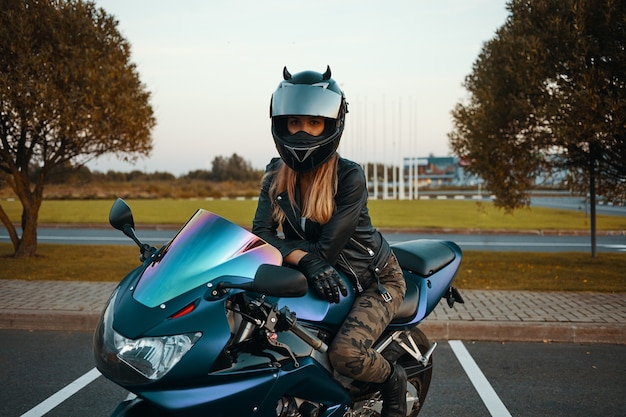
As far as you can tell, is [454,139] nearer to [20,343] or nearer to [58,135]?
[58,135]

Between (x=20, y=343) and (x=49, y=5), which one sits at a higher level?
(x=49, y=5)

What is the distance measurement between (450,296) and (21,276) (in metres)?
8.06

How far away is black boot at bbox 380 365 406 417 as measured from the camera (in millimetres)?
3596

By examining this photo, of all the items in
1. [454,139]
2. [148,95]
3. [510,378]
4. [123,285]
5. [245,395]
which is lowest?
[510,378]

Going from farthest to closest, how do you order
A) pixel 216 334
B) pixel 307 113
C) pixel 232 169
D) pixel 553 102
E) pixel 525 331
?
pixel 232 169 < pixel 553 102 < pixel 525 331 < pixel 307 113 < pixel 216 334

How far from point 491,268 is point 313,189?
351 inches

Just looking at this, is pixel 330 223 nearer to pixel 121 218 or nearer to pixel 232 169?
pixel 121 218

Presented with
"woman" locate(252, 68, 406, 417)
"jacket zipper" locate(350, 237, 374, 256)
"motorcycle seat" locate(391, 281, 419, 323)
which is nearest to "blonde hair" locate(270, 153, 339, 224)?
"woman" locate(252, 68, 406, 417)

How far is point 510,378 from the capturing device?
5.55m

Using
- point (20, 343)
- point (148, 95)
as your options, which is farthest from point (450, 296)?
point (148, 95)

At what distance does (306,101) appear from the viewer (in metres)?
3.29

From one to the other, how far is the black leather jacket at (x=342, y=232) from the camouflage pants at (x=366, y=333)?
0.35 ft

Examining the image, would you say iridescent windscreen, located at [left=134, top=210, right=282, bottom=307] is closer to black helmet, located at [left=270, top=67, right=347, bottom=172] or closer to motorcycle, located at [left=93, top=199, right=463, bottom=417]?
motorcycle, located at [left=93, top=199, right=463, bottom=417]

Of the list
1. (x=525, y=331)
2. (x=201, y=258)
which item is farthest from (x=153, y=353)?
(x=525, y=331)
